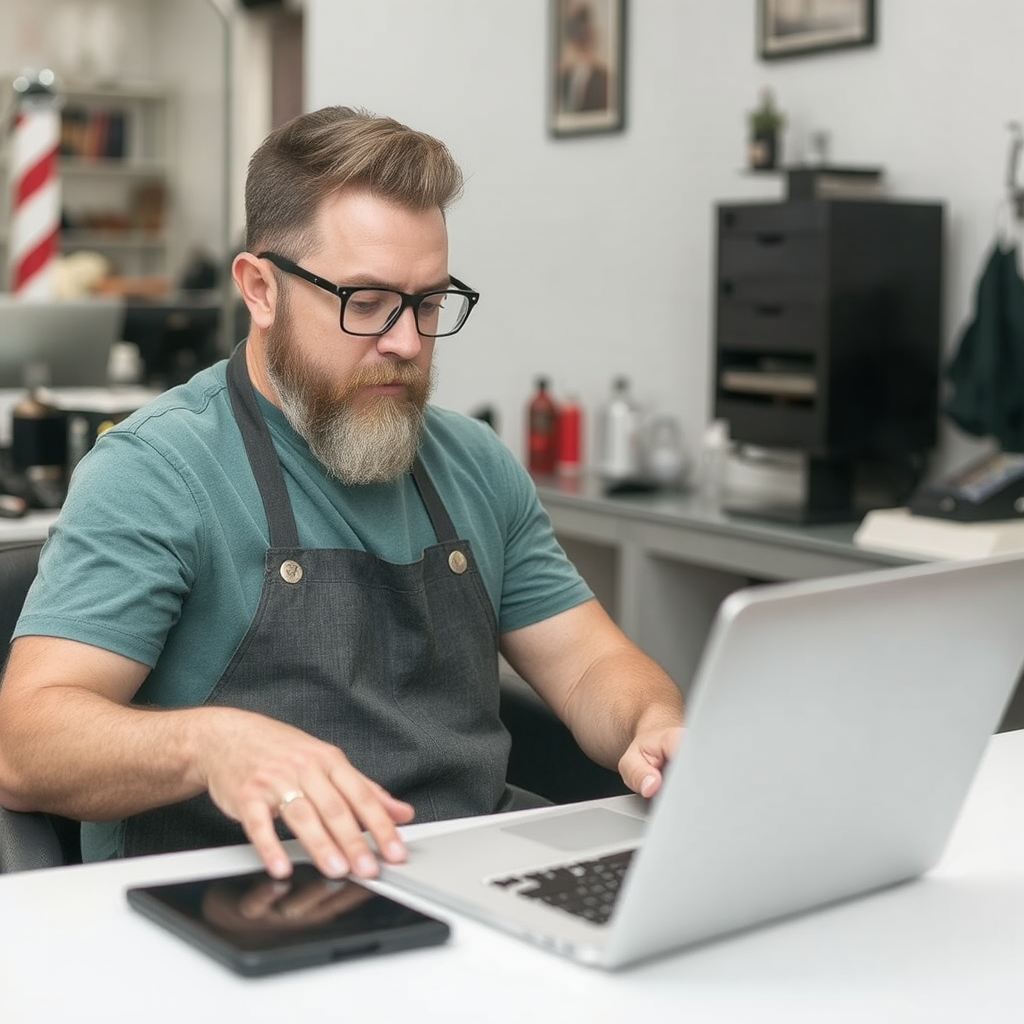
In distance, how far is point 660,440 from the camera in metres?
4.38

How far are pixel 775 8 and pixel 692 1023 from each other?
3.41 metres

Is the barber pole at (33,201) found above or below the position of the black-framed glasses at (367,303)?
above

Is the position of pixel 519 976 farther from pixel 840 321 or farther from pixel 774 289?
pixel 774 289

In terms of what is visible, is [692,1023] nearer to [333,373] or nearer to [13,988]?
[13,988]

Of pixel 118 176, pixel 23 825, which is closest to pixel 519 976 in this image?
pixel 23 825

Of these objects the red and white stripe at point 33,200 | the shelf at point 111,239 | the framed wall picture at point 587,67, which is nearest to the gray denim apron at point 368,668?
the framed wall picture at point 587,67

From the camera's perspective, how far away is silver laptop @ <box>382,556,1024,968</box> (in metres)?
0.97

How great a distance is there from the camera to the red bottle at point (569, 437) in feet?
15.0

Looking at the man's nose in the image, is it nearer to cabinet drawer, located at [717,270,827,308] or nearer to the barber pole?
cabinet drawer, located at [717,270,827,308]

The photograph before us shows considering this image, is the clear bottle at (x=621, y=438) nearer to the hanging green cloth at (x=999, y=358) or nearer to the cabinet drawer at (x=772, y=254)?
the cabinet drawer at (x=772, y=254)

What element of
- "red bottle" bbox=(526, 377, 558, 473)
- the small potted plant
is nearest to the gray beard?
the small potted plant

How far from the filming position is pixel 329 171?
1709 mm

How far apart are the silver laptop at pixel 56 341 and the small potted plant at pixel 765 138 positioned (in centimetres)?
158

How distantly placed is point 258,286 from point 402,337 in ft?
0.65
